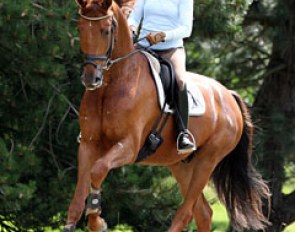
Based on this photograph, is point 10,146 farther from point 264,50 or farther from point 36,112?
point 264,50

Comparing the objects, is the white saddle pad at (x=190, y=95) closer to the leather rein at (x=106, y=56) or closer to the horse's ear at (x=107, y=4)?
the leather rein at (x=106, y=56)

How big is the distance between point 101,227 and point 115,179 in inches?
142

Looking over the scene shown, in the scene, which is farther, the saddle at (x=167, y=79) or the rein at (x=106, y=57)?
the saddle at (x=167, y=79)

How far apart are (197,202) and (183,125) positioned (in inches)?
46.5

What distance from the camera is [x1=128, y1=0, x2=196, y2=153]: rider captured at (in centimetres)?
684

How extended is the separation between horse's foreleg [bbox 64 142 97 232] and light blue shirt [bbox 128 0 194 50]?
1094mm

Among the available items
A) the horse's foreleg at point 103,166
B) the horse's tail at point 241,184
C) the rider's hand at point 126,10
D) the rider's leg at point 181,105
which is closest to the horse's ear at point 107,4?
the rider's hand at point 126,10

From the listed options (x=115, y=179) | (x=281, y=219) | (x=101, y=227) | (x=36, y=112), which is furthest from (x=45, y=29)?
(x=281, y=219)

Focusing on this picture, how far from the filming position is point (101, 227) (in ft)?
20.0

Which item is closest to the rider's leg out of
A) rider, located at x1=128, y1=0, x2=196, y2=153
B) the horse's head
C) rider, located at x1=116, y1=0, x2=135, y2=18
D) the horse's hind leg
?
rider, located at x1=128, y1=0, x2=196, y2=153

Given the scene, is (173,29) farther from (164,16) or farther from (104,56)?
(104,56)

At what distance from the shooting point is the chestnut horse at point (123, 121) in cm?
599

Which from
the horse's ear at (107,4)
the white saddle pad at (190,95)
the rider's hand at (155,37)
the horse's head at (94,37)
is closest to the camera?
the horse's head at (94,37)

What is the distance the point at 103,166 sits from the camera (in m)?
6.00
